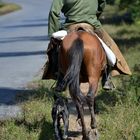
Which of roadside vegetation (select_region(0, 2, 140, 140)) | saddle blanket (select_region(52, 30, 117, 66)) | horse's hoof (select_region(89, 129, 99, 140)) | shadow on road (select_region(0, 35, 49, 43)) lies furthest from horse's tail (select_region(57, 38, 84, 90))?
shadow on road (select_region(0, 35, 49, 43))

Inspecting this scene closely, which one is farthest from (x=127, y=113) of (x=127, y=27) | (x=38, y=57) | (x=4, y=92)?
(x=127, y=27)

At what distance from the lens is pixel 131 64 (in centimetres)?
1460

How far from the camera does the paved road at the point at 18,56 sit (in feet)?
38.2

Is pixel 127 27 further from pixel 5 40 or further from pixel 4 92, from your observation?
pixel 4 92

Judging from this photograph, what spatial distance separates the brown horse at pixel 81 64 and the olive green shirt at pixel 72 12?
0.37 meters

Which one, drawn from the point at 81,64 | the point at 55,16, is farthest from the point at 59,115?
the point at 55,16

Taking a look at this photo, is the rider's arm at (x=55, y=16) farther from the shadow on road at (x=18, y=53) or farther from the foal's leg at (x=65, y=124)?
the shadow on road at (x=18, y=53)

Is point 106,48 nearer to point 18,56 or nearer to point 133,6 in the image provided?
point 18,56

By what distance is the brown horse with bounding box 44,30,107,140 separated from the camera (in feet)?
22.7

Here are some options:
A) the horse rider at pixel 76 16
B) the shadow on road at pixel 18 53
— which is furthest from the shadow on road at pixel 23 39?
the horse rider at pixel 76 16

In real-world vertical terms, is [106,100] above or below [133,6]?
above

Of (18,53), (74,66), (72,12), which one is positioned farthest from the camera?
(18,53)

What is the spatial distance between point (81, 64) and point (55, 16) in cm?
93

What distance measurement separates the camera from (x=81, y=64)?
23.2ft
